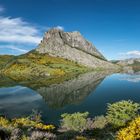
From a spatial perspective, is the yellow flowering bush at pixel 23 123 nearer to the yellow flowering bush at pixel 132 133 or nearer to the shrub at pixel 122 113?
the yellow flowering bush at pixel 132 133

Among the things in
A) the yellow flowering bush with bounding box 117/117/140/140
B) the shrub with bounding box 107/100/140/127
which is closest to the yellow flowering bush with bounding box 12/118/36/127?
the yellow flowering bush with bounding box 117/117/140/140

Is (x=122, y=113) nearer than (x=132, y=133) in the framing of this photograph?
No

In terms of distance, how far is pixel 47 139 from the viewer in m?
20.2

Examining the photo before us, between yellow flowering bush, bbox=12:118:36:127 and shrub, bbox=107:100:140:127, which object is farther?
shrub, bbox=107:100:140:127

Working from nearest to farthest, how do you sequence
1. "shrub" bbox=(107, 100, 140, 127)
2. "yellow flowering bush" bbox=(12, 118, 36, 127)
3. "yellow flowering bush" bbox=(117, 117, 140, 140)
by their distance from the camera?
"yellow flowering bush" bbox=(117, 117, 140, 140) < "yellow flowering bush" bbox=(12, 118, 36, 127) < "shrub" bbox=(107, 100, 140, 127)

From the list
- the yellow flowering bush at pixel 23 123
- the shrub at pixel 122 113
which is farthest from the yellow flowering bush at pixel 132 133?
the shrub at pixel 122 113

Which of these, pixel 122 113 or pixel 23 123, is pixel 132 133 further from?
pixel 122 113

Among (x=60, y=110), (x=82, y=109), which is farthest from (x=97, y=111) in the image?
(x=60, y=110)

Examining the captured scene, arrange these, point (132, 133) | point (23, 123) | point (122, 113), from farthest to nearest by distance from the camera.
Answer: point (122, 113), point (23, 123), point (132, 133)

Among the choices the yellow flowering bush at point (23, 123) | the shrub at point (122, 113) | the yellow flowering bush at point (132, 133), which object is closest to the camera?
the yellow flowering bush at point (132, 133)

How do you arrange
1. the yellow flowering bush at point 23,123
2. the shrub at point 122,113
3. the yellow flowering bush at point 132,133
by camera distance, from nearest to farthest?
the yellow flowering bush at point 132,133, the yellow flowering bush at point 23,123, the shrub at point 122,113

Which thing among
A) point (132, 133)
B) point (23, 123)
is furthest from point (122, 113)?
point (132, 133)

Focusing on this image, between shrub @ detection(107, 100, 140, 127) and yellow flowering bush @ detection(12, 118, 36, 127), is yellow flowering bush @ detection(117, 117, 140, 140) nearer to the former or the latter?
yellow flowering bush @ detection(12, 118, 36, 127)

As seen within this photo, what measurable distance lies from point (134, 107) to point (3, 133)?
47330mm
